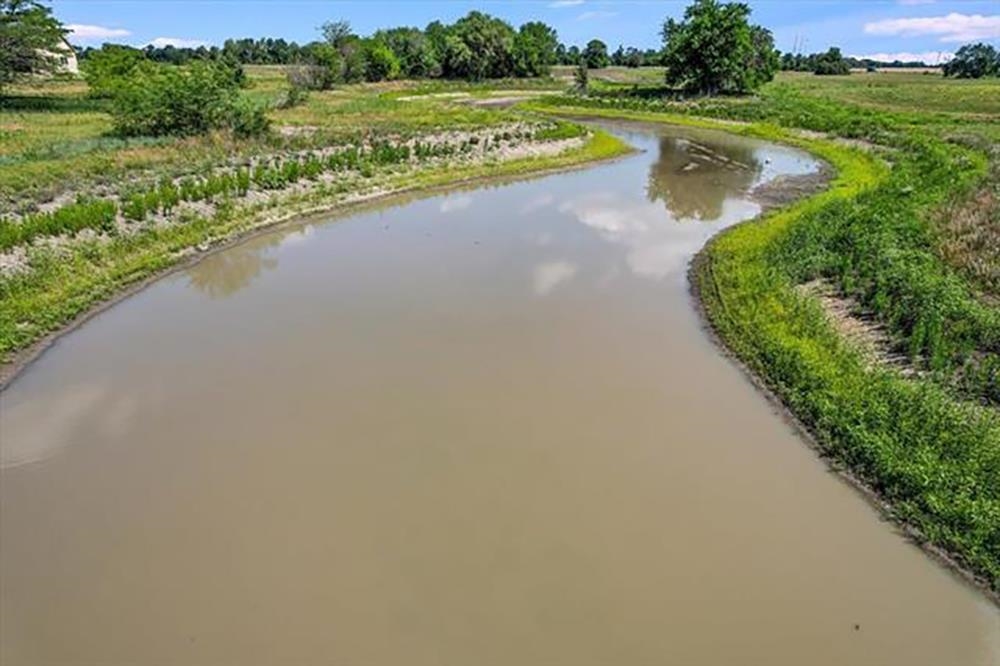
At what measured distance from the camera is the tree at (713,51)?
2232 inches

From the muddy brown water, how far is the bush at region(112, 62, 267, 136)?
18081 millimetres

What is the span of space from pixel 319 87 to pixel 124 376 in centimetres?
6187

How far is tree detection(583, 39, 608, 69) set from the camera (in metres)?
108

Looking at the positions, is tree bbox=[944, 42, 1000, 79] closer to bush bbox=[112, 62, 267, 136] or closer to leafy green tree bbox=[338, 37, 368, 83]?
leafy green tree bbox=[338, 37, 368, 83]

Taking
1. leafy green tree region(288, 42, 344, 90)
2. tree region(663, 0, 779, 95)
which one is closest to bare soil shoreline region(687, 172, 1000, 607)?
tree region(663, 0, 779, 95)

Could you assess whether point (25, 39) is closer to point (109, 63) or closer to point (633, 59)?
point (109, 63)

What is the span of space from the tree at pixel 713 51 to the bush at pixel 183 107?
41.3m

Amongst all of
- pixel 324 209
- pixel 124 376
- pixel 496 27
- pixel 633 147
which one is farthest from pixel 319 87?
pixel 124 376

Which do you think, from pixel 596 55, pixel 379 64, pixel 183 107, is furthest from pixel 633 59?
pixel 183 107

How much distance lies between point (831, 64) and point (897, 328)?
4333 inches

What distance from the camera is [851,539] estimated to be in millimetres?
7418

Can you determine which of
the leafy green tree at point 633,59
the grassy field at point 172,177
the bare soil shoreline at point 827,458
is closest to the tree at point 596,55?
the leafy green tree at point 633,59

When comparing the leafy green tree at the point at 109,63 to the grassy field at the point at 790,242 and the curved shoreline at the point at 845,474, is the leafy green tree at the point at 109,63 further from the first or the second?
the curved shoreline at the point at 845,474

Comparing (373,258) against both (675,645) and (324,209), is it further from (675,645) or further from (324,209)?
(675,645)
